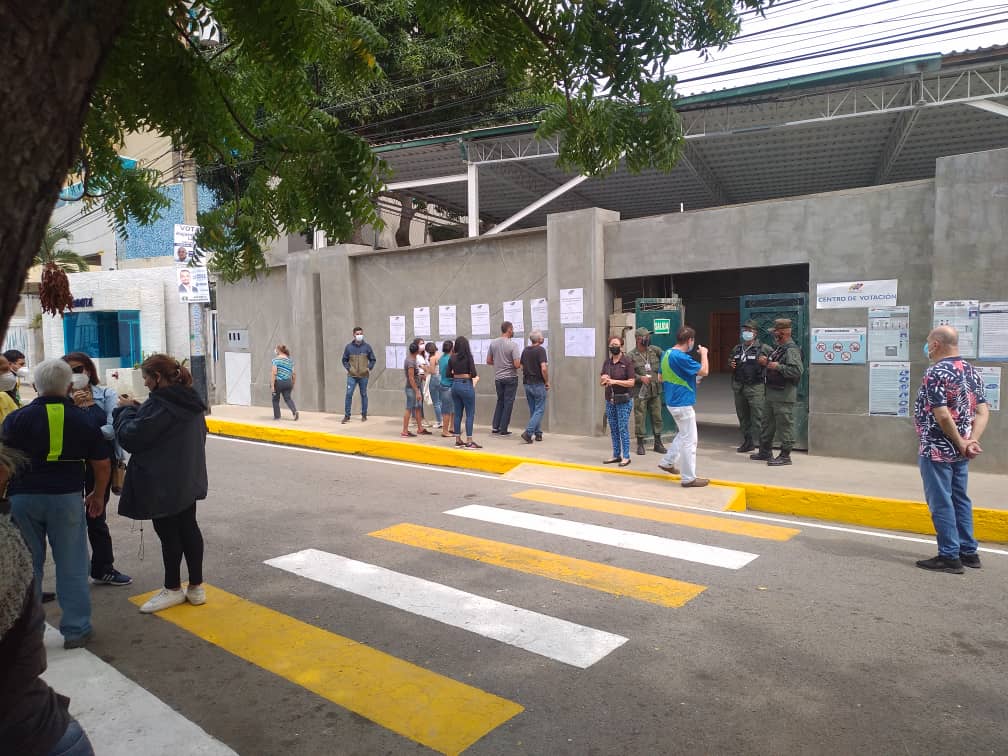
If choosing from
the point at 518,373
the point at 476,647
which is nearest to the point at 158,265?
the point at 518,373

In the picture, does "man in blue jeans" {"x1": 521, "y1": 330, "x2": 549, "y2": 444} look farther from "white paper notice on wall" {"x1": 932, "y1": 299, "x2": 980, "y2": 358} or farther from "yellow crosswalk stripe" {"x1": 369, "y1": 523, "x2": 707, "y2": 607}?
"white paper notice on wall" {"x1": 932, "y1": 299, "x2": 980, "y2": 358}

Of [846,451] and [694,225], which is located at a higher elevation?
[694,225]

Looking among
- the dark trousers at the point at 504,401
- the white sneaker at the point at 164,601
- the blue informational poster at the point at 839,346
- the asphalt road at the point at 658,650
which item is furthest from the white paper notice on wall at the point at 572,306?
the white sneaker at the point at 164,601

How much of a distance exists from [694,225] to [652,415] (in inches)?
118

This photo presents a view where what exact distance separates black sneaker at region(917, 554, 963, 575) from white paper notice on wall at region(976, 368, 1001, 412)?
4.15 m

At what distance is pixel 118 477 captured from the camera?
18.7 feet

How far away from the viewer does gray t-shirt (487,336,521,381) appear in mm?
12543

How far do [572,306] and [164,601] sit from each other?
8.77m

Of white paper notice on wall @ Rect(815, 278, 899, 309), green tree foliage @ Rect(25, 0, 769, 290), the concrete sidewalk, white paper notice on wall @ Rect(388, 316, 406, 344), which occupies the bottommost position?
the concrete sidewalk

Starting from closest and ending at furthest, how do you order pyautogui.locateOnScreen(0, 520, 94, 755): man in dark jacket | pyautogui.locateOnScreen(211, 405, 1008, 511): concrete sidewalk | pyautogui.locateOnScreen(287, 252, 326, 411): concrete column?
1. pyautogui.locateOnScreen(0, 520, 94, 755): man in dark jacket
2. pyautogui.locateOnScreen(211, 405, 1008, 511): concrete sidewalk
3. pyautogui.locateOnScreen(287, 252, 326, 411): concrete column

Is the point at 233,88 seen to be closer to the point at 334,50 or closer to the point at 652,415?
the point at 334,50

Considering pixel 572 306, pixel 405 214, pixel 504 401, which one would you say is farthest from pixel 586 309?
pixel 405 214

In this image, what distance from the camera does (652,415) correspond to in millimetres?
11234

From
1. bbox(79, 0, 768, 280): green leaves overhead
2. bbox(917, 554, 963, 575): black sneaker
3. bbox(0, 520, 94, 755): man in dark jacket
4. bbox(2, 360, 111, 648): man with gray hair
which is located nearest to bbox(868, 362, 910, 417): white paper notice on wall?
bbox(917, 554, 963, 575): black sneaker
